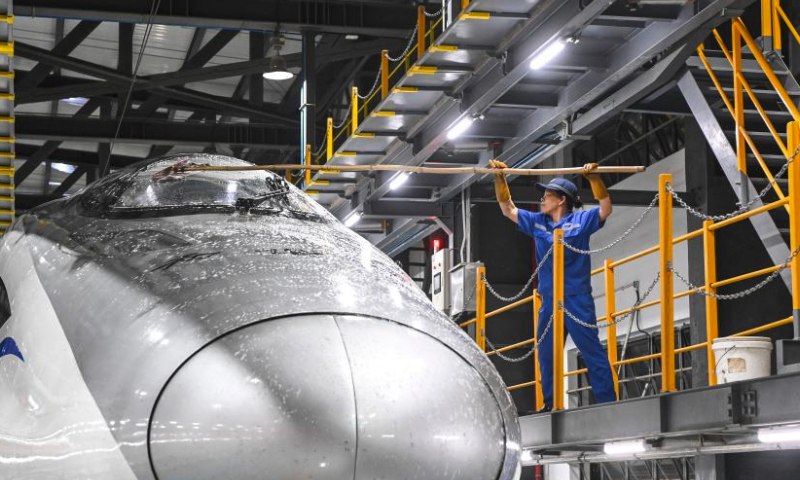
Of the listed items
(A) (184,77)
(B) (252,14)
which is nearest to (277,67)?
(B) (252,14)

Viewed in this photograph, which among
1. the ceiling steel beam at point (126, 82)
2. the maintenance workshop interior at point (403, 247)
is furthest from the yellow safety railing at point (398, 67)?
the ceiling steel beam at point (126, 82)

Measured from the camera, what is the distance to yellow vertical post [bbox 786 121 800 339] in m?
8.80

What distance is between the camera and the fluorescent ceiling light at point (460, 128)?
16188 mm

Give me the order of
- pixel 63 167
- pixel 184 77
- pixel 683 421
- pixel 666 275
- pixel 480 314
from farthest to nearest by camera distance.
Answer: pixel 63 167
pixel 184 77
pixel 480 314
pixel 666 275
pixel 683 421

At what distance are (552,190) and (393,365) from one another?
811 cm

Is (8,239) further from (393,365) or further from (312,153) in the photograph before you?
(312,153)

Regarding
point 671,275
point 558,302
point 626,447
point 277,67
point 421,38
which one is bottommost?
point 626,447

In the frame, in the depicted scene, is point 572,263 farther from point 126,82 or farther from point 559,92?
point 126,82

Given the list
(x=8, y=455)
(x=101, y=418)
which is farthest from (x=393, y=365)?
(x=8, y=455)

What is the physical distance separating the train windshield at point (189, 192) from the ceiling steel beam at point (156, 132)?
71.9 ft

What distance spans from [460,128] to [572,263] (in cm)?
505

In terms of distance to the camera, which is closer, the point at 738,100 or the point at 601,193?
the point at 601,193

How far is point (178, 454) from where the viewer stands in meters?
4.04

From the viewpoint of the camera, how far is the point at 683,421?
941cm
